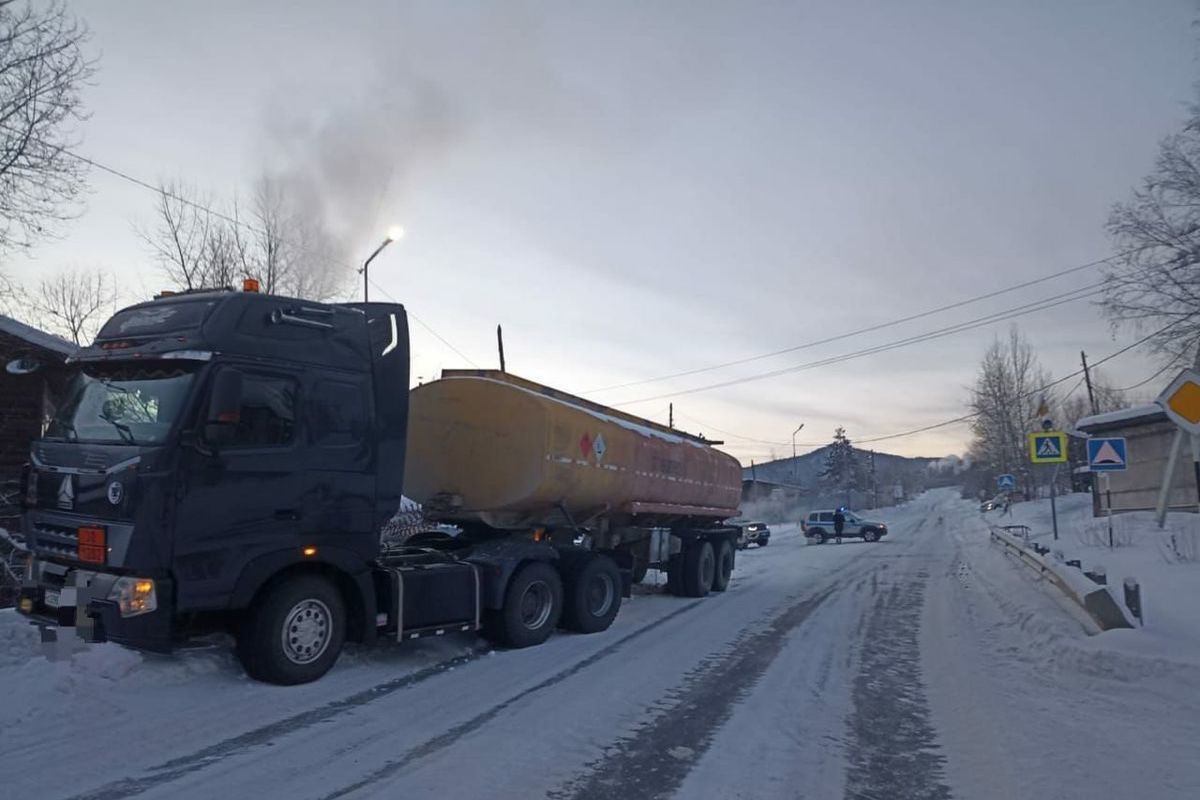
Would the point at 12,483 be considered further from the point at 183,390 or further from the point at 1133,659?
the point at 1133,659

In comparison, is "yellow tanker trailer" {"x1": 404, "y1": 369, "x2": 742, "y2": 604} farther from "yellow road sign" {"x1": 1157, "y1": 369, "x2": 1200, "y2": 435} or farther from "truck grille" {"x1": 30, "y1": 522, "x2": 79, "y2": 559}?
"yellow road sign" {"x1": 1157, "y1": 369, "x2": 1200, "y2": 435}

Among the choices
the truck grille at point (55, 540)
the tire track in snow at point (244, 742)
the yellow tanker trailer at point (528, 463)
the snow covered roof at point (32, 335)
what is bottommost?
the tire track in snow at point (244, 742)

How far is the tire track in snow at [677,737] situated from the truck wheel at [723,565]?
6.73 m

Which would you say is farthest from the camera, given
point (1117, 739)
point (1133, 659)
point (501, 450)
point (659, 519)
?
point (659, 519)

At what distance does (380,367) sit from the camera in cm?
808

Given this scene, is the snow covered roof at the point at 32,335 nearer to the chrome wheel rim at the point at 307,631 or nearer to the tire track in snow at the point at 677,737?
the chrome wheel rim at the point at 307,631

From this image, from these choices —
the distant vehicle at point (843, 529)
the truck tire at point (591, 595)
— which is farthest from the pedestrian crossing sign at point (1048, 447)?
the distant vehicle at point (843, 529)

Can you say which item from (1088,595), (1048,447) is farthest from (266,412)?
(1048,447)

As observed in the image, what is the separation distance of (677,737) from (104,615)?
14.2 ft

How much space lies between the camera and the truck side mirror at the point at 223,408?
6324 millimetres

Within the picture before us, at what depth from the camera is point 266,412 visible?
6.94 metres

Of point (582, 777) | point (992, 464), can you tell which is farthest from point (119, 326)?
point (992, 464)

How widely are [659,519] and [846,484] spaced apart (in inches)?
4131

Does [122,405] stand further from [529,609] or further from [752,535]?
[752,535]
